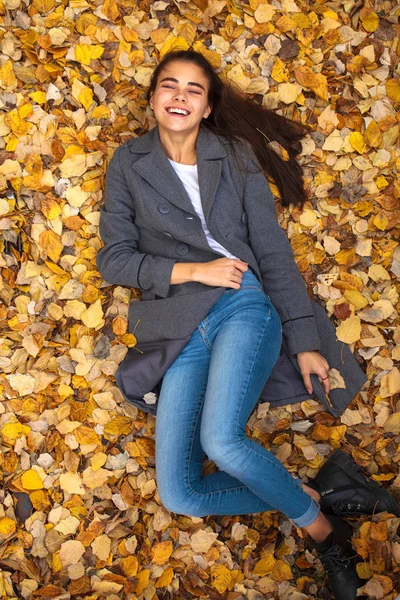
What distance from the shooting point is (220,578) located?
2.84m

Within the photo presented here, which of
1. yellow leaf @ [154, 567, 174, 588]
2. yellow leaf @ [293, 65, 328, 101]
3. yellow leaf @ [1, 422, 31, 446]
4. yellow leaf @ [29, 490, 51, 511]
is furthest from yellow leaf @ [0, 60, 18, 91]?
yellow leaf @ [154, 567, 174, 588]

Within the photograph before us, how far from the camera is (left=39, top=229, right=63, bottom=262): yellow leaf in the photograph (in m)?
3.01

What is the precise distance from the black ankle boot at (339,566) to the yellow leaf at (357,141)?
1.66 metres

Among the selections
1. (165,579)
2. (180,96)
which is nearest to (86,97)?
(180,96)

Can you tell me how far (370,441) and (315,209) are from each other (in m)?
1.06

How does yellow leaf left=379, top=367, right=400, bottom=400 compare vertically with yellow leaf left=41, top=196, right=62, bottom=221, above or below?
below

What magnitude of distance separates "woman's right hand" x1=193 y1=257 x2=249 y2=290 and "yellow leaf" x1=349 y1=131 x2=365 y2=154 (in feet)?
2.86

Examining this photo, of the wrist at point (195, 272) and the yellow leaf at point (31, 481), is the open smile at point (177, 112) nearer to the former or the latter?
the wrist at point (195, 272)

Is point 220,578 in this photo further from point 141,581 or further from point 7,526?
point 7,526

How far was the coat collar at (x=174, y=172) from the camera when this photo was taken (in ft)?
9.19

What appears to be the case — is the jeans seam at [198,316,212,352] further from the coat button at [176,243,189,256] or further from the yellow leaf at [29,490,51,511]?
the yellow leaf at [29,490,51,511]

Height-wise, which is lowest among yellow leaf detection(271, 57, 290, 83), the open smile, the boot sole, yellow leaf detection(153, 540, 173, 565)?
yellow leaf detection(153, 540, 173, 565)

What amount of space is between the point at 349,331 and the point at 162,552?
1220 millimetres

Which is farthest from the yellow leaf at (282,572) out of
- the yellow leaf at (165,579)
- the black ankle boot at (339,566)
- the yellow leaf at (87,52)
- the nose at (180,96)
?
the yellow leaf at (87,52)
